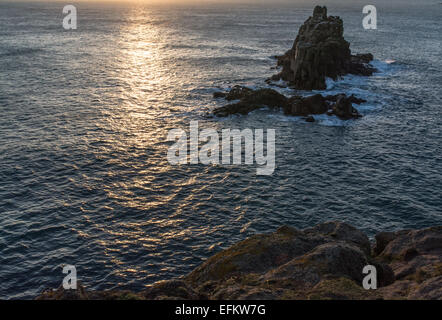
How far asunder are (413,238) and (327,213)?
598 inches

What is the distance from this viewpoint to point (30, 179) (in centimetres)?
5544

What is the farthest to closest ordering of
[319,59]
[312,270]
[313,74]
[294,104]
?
1. [319,59]
2. [313,74]
3. [294,104]
4. [312,270]

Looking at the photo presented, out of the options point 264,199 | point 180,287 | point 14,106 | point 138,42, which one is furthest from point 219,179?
point 138,42

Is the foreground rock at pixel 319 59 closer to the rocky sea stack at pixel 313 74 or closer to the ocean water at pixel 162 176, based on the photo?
the rocky sea stack at pixel 313 74

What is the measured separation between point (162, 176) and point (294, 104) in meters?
36.9

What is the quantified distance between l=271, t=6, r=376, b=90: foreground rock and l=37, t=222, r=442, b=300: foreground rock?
7089 centimetres

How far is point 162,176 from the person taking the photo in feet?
189

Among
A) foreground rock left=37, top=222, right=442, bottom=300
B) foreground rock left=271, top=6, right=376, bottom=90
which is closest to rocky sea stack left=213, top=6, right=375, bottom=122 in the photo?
foreground rock left=271, top=6, right=376, bottom=90

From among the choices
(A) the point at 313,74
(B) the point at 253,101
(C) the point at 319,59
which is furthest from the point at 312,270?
(C) the point at 319,59

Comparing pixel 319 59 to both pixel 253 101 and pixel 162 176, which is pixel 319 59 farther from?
pixel 162 176

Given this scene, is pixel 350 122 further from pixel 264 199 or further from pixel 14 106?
pixel 14 106

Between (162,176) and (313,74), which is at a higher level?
(313,74)

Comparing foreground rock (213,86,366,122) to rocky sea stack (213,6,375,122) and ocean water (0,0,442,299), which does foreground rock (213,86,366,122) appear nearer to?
rocky sea stack (213,6,375,122)

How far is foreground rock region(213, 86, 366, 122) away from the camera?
82.2 meters
